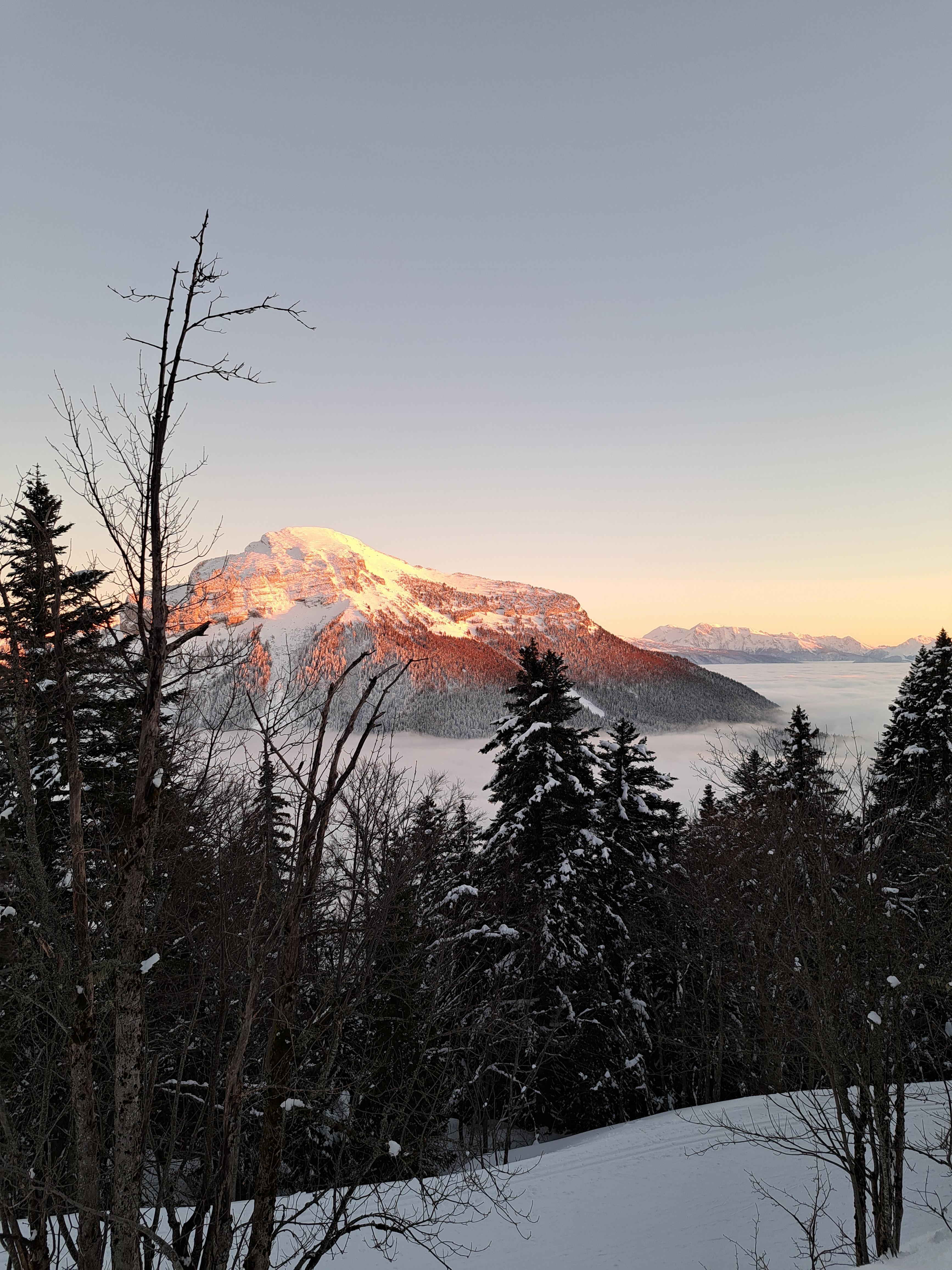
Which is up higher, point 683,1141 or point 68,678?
point 68,678

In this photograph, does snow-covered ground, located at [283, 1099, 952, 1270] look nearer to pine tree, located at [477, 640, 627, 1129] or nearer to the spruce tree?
pine tree, located at [477, 640, 627, 1129]

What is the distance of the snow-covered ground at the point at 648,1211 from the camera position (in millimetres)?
13062

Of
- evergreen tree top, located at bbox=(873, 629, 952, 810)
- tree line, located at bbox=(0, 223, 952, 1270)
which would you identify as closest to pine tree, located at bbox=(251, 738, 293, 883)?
tree line, located at bbox=(0, 223, 952, 1270)

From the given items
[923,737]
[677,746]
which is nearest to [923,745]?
[923,737]

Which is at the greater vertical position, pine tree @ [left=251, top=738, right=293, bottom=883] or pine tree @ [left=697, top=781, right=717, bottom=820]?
pine tree @ [left=251, top=738, right=293, bottom=883]

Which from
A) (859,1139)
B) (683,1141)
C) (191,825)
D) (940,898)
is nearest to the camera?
(859,1139)

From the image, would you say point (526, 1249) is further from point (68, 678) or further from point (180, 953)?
point (68, 678)

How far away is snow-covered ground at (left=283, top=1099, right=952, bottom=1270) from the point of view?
13.1 m

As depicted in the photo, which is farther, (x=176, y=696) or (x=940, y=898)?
(x=940, y=898)

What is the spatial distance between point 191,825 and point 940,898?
49.3 ft

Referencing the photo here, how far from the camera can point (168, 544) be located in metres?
5.49

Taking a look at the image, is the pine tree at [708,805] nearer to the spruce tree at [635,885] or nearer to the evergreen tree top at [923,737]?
the spruce tree at [635,885]

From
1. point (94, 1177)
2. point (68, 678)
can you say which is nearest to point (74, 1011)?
point (94, 1177)

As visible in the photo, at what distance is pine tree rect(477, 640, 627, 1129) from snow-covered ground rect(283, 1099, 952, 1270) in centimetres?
235
